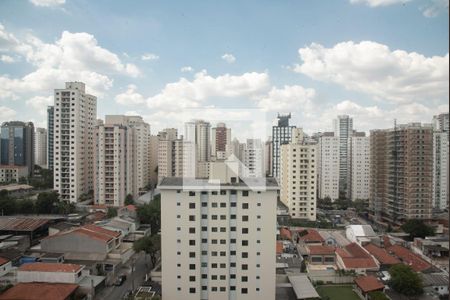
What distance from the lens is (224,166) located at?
18.0 feet

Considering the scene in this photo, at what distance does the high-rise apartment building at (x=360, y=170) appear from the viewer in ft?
52.8

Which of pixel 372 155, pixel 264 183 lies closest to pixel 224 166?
pixel 264 183

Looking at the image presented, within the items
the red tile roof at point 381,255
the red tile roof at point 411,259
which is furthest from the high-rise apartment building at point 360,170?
the red tile roof at point 381,255

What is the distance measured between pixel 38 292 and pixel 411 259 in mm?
8039

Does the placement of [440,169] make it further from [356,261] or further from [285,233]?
[356,261]

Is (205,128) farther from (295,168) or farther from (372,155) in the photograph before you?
(372,155)

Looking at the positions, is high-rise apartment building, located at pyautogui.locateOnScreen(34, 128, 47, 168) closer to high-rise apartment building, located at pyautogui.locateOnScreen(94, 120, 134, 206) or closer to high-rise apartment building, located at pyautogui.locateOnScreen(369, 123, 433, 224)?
high-rise apartment building, located at pyautogui.locateOnScreen(94, 120, 134, 206)

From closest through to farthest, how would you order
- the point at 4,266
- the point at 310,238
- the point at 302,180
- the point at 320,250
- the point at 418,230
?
1. the point at 4,266
2. the point at 320,250
3. the point at 310,238
4. the point at 418,230
5. the point at 302,180

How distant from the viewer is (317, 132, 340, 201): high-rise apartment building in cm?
1636

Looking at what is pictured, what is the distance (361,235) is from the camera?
873 centimetres

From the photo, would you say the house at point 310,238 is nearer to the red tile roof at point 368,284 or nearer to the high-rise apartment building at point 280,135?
the red tile roof at point 368,284

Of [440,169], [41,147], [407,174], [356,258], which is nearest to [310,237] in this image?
[356,258]

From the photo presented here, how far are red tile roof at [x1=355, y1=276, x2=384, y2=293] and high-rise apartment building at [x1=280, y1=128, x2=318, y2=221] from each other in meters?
5.70

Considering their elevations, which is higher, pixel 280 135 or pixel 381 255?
pixel 280 135
